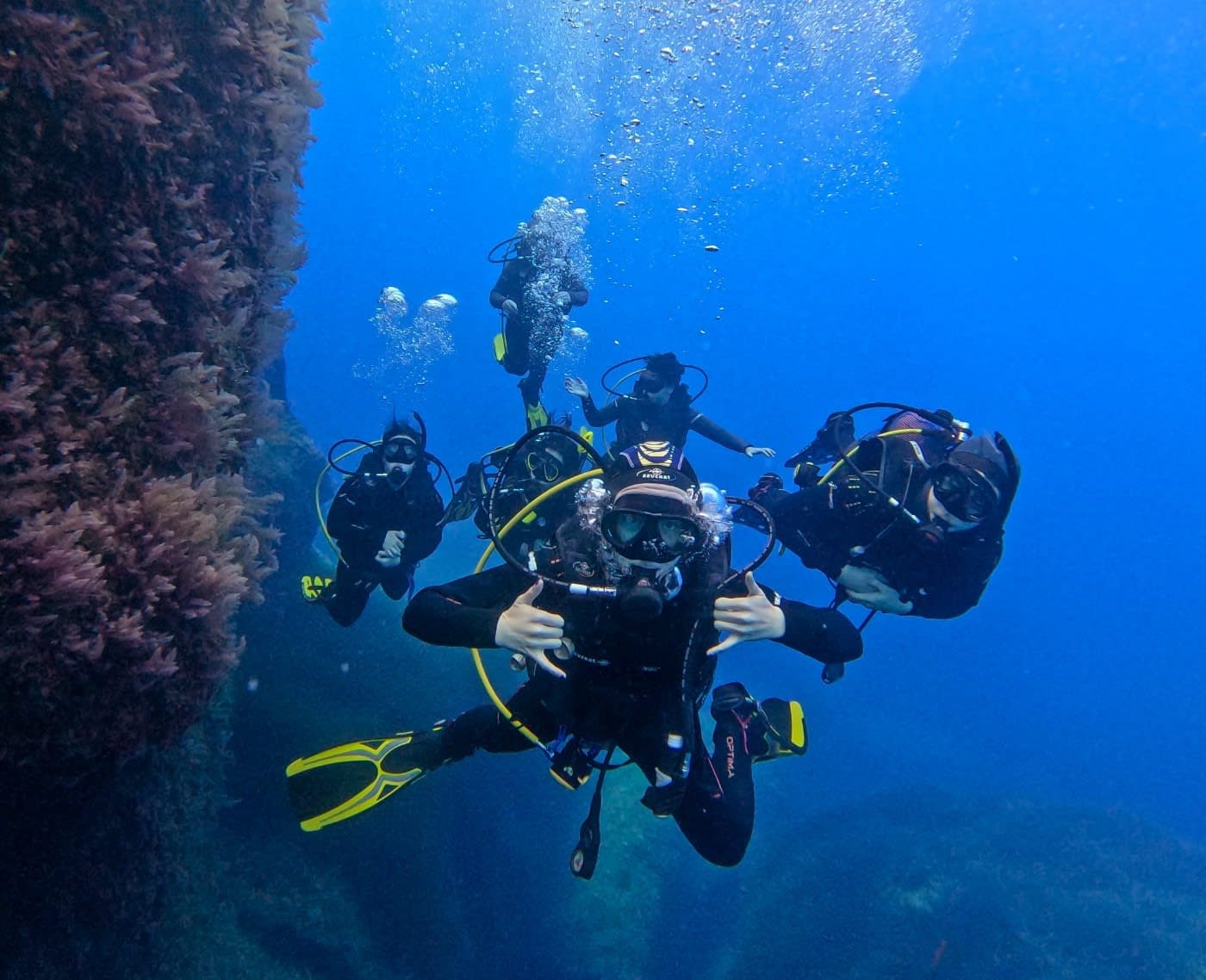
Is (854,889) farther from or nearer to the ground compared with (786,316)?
nearer to the ground

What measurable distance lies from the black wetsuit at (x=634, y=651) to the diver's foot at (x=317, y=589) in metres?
3.95

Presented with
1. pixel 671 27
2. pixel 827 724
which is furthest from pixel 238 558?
pixel 671 27

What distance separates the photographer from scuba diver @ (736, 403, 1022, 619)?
522 cm

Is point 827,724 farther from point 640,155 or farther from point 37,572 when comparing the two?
point 640,155

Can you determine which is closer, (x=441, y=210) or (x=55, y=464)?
(x=55, y=464)

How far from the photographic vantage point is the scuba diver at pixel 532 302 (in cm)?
1109

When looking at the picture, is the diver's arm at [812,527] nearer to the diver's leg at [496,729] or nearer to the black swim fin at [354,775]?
the diver's leg at [496,729]

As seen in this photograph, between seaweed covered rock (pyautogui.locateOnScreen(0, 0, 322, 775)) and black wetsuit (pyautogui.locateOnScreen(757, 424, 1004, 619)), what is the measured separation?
4.45 metres

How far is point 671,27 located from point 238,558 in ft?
118

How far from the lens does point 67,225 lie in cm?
292

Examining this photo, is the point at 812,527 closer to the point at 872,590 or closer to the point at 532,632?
the point at 872,590

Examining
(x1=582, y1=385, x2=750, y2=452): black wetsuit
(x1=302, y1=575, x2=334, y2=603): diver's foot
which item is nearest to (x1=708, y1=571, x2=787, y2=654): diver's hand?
(x1=302, y1=575, x2=334, y2=603): diver's foot

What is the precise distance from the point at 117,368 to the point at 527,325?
8.30m

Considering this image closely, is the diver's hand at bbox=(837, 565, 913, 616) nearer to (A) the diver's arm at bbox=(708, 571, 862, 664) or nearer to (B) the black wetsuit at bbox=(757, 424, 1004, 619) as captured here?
(B) the black wetsuit at bbox=(757, 424, 1004, 619)
